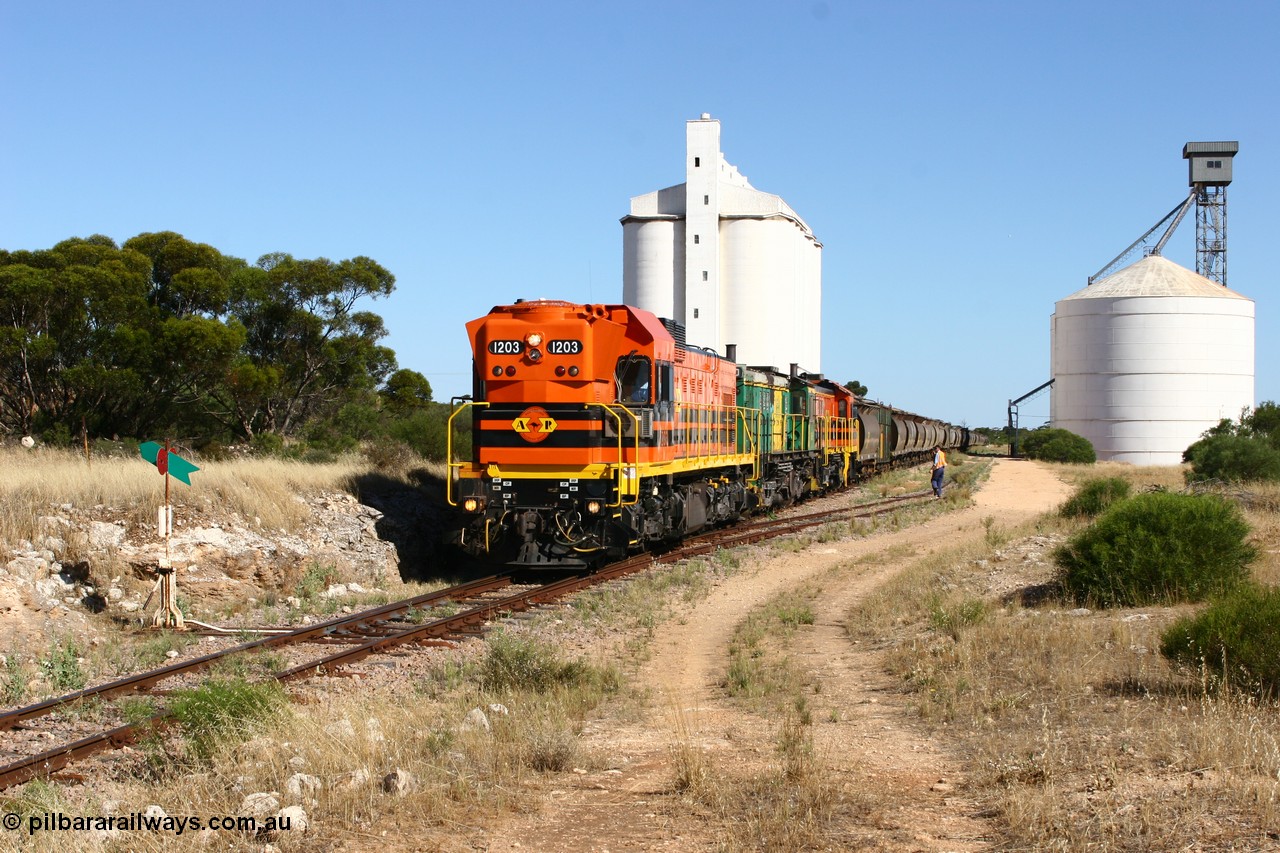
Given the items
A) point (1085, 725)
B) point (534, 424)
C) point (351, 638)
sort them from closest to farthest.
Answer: point (1085, 725)
point (351, 638)
point (534, 424)

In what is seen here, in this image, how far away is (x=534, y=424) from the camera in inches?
690

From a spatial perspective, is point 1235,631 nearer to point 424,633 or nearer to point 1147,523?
point 1147,523

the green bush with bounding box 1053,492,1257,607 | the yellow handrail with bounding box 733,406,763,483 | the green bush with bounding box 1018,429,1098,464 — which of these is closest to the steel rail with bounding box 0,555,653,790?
the yellow handrail with bounding box 733,406,763,483

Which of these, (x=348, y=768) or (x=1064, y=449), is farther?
(x=1064, y=449)

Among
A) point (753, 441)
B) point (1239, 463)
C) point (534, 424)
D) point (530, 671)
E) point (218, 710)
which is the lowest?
point (530, 671)

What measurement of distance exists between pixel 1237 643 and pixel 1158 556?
4.98 m

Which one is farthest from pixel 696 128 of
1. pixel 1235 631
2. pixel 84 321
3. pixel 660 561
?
pixel 1235 631

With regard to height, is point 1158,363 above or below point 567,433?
above

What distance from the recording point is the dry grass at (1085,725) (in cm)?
600

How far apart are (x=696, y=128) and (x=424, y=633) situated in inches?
2201

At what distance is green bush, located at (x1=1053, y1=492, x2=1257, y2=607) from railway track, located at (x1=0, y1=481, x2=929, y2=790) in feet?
22.7

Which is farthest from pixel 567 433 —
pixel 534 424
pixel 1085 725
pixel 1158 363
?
pixel 1158 363

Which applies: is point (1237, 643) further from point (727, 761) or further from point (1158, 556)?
point (1158, 556)

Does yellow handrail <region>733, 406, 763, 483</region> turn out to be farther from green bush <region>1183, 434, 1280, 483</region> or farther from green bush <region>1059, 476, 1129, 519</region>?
green bush <region>1183, 434, 1280, 483</region>
